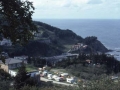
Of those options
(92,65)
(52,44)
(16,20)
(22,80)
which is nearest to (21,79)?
(22,80)

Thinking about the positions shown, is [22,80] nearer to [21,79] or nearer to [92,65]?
[21,79]

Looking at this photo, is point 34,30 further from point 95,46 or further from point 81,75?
point 95,46

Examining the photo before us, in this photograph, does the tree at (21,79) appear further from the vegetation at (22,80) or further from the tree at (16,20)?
the tree at (16,20)

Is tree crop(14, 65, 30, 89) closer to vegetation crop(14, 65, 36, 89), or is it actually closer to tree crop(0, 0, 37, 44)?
vegetation crop(14, 65, 36, 89)

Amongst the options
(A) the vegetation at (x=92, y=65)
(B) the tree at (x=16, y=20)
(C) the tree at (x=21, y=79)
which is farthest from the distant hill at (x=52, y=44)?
(B) the tree at (x=16, y=20)

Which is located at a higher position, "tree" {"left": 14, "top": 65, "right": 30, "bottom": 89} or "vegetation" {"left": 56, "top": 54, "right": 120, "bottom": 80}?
"tree" {"left": 14, "top": 65, "right": 30, "bottom": 89}

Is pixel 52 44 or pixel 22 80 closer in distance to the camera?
pixel 22 80

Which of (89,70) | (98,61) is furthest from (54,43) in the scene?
(89,70)

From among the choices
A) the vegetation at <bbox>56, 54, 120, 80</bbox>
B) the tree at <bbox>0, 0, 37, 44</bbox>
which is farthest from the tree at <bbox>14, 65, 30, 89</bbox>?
the vegetation at <bbox>56, 54, 120, 80</bbox>

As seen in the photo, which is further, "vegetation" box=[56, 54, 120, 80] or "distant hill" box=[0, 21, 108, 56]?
"distant hill" box=[0, 21, 108, 56]
